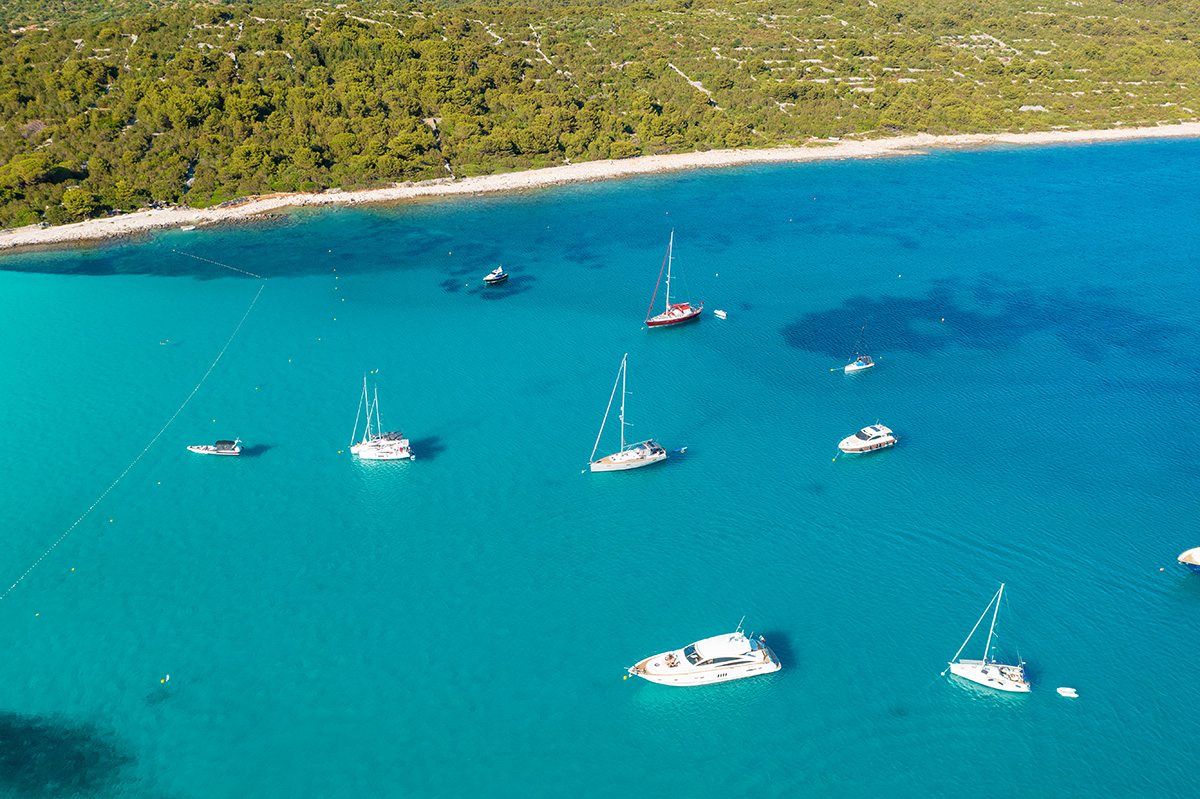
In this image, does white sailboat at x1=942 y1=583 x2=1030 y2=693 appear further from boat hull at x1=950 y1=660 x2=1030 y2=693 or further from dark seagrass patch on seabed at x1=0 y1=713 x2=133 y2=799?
dark seagrass patch on seabed at x1=0 y1=713 x2=133 y2=799

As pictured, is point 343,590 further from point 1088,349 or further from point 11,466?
point 1088,349

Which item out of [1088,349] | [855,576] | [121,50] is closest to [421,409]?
[855,576]

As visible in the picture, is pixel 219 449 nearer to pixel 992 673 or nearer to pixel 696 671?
pixel 696 671

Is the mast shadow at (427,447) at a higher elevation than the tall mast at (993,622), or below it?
higher

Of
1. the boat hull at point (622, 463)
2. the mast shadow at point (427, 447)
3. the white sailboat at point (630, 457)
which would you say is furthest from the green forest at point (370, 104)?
the boat hull at point (622, 463)

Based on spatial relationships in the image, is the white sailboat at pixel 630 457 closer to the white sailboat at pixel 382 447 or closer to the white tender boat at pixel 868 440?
the white tender boat at pixel 868 440

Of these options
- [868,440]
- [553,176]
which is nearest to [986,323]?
[868,440]
